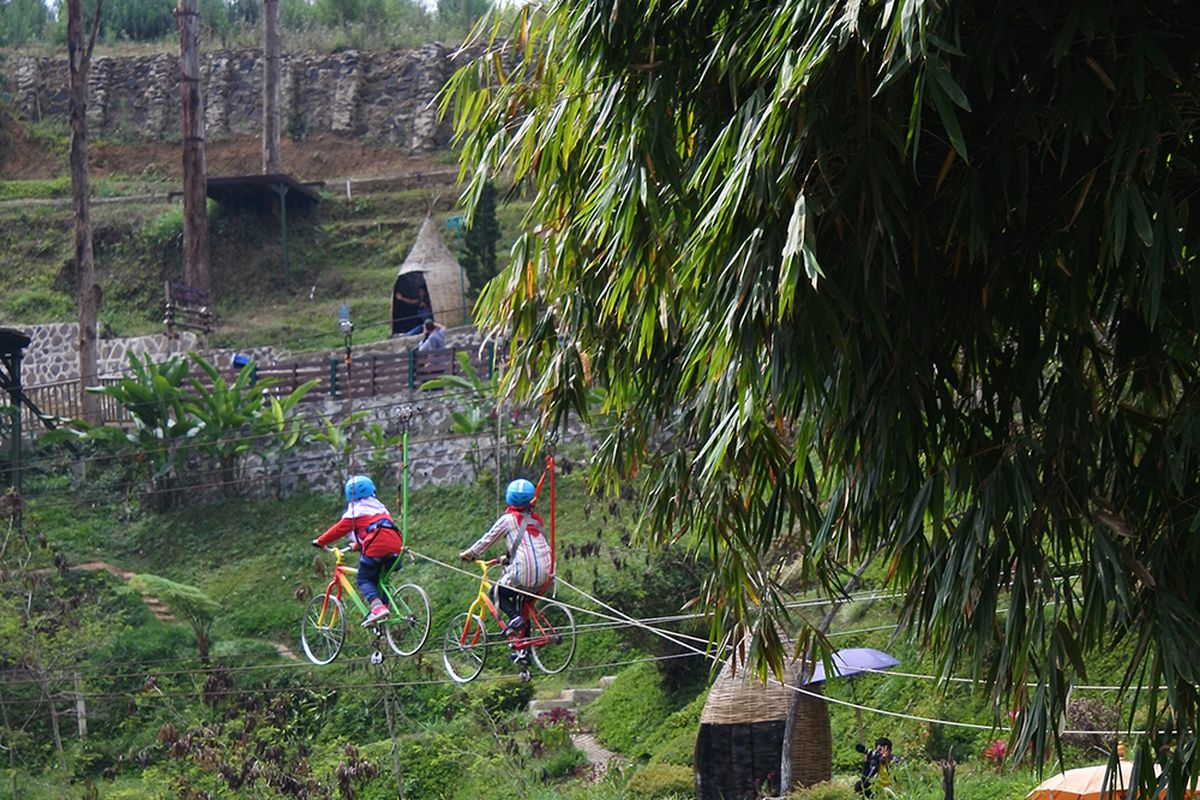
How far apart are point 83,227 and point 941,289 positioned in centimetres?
2534

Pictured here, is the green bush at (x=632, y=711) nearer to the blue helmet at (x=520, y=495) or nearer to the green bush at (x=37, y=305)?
the blue helmet at (x=520, y=495)

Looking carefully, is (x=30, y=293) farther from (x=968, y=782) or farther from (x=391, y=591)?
(x=968, y=782)

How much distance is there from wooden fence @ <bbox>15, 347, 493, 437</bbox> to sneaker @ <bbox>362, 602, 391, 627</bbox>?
11.7m

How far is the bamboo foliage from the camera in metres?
5.84

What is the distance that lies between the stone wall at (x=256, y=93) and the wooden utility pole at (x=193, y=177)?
9.08m

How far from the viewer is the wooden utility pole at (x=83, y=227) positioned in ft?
93.5

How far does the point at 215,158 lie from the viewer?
42.2 meters

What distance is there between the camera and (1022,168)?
6.08 metres

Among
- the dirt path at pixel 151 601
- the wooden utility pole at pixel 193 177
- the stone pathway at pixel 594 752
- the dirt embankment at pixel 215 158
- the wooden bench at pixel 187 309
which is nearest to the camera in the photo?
the stone pathway at pixel 594 752

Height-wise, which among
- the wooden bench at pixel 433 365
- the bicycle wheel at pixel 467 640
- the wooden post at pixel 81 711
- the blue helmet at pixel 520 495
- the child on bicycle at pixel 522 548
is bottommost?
the wooden post at pixel 81 711

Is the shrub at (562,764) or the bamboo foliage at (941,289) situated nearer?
the bamboo foliage at (941,289)

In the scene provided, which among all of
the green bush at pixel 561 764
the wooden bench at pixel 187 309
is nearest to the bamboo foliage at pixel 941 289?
the green bush at pixel 561 764

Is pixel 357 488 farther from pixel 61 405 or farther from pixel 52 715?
pixel 61 405

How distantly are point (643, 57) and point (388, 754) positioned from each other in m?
11.8
